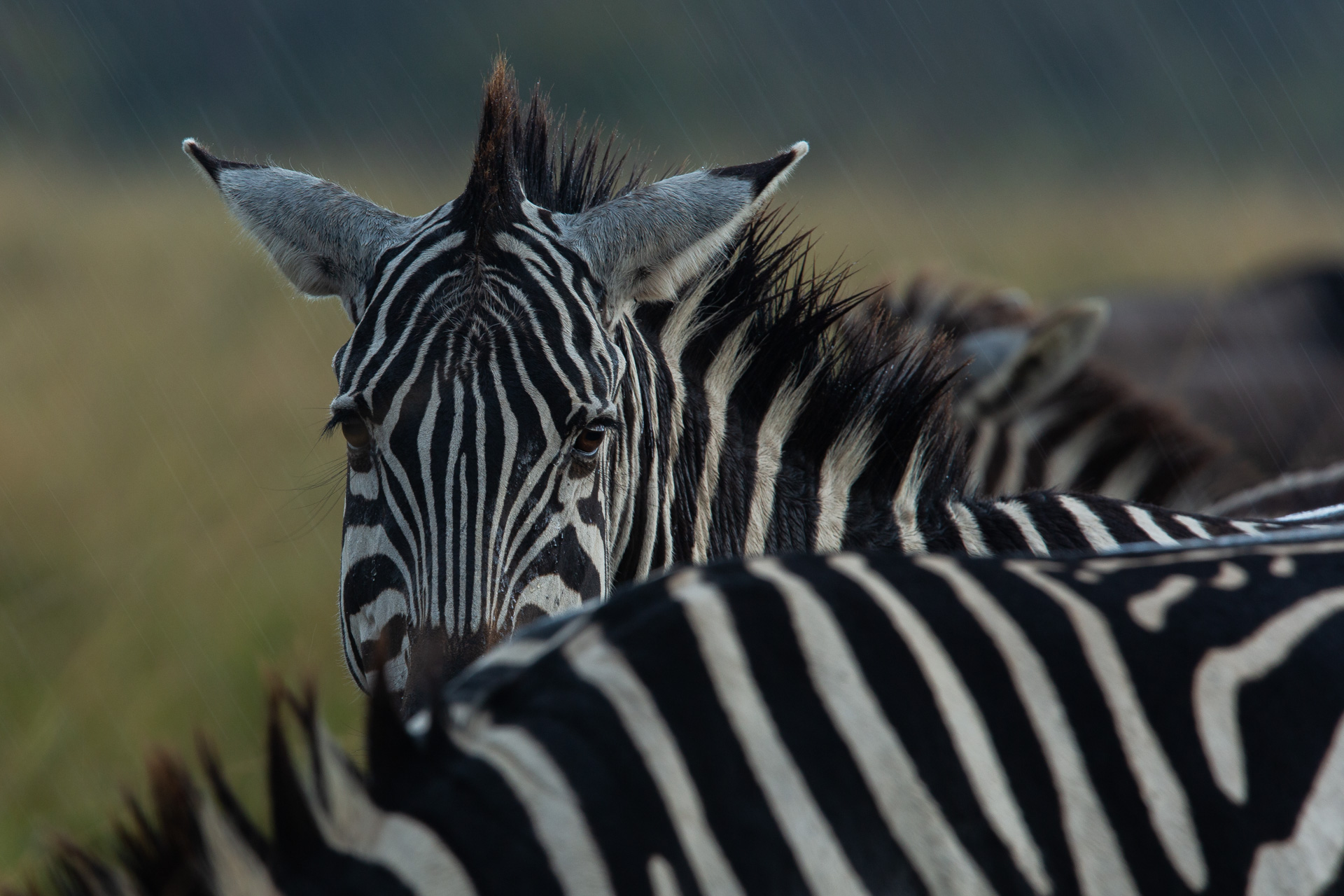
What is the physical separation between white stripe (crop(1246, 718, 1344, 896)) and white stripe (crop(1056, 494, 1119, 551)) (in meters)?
1.65

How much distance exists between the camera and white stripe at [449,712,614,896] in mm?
1025

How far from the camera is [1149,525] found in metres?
2.95

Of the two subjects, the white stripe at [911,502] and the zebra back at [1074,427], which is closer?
the white stripe at [911,502]

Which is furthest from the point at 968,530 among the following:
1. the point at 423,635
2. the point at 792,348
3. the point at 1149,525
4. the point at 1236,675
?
the point at 1236,675

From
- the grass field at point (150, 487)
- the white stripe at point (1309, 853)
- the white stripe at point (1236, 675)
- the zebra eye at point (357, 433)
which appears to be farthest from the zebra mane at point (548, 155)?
the white stripe at point (1309, 853)

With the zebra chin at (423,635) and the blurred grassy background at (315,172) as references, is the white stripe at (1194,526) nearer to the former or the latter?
the zebra chin at (423,635)

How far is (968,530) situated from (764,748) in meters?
1.84

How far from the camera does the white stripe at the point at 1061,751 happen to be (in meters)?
1.15

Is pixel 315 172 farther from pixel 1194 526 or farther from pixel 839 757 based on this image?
pixel 839 757

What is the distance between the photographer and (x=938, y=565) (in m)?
1.32

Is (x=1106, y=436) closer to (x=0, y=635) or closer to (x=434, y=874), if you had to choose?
(x=434, y=874)

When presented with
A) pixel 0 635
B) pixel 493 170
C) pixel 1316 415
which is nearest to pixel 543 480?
pixel 493 170

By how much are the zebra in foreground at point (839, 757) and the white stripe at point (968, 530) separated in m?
1.47

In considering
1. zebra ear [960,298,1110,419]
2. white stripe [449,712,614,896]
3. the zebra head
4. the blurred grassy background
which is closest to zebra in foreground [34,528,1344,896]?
white stripe [449,712,614,896]
